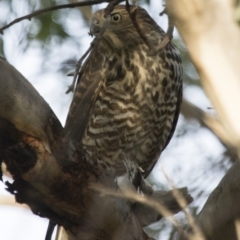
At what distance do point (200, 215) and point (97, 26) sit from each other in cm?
160

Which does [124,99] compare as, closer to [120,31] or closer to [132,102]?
[132,102]

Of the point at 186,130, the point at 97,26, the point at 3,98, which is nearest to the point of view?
the point at 3,98

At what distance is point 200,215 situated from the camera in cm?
323

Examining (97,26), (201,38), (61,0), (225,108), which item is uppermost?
(61,0)

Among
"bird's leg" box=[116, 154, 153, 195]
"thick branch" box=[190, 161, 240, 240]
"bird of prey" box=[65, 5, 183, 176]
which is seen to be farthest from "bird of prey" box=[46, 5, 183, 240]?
"thick branch" box=[190, 161, 240, 240]

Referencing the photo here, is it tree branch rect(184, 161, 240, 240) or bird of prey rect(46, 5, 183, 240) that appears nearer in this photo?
tree branch rect(184, 161, 240, 240)

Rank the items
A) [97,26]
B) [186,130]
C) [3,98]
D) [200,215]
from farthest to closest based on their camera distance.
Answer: [186,130] < [97,26] < [200,215] < [3,98]

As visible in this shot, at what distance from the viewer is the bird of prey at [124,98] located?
4.46 meters

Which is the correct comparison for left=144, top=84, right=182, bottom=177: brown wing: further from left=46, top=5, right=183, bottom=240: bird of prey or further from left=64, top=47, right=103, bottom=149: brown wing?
left=64, top=47, right=103, bottom=149: brown wing

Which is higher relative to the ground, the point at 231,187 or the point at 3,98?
the point at 3,98

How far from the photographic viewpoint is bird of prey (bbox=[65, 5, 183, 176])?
4457 millimetres

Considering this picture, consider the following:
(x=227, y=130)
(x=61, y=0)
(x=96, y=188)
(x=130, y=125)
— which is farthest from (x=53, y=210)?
(x=61, y=0)

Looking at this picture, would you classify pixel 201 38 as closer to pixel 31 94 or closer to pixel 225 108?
pixel 225 108

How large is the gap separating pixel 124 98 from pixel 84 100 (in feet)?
0.89
